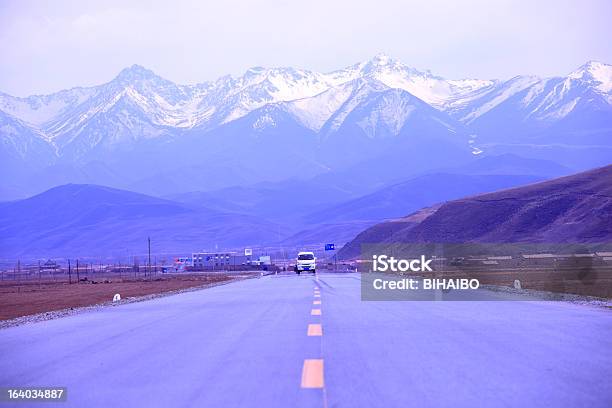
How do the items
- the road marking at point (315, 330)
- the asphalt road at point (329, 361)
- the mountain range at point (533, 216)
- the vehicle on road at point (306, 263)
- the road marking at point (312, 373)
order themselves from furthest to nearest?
the mountain range at point (533, 216) < the vehicle on road at point (306, 263) < the road marking at point (315, 330) < the road marking at point (312, 373) < the asphalt road at point (329, 361)

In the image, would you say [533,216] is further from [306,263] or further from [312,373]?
[312,373]

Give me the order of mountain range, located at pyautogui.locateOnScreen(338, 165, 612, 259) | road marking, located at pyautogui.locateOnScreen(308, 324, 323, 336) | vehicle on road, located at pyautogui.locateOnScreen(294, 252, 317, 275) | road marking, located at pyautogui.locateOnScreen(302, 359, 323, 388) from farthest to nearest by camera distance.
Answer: mountain range, located at pyautogui.locateOnScreen(338, 165, 612, 259), vehicle on road, located at pyautogui.locateOnScreen(294, 252, 317, 275), road marking, located at pyautogui.locateOnScreen(308, 324, 323, 336), road marking, located at pyautogui.locateOnScreen(302, 359, 323, 388)

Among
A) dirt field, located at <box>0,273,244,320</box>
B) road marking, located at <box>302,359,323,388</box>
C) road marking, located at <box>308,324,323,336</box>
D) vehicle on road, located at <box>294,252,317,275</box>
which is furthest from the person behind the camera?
vehicle on road, located at <box>294,252,317,275</box>

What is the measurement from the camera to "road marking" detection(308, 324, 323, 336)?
54.5 ft

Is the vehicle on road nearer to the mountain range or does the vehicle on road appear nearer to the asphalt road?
the mountain range

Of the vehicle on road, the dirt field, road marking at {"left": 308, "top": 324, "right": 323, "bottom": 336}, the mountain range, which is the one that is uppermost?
the mountain range

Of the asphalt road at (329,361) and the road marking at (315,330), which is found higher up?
the road marking at (315,330)

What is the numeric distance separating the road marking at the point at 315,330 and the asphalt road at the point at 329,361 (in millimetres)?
18

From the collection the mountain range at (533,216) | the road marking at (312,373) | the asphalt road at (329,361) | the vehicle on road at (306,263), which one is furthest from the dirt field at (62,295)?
the mountain range at (533,216)

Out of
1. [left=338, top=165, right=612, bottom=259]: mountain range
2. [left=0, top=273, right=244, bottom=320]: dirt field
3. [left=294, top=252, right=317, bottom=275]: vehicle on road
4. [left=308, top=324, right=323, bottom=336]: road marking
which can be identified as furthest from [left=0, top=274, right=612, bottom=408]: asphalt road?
[left=338, top=165, right=612, bottom=259]: mountain range

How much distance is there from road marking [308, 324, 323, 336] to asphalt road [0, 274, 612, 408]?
2 cm

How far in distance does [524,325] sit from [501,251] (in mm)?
107524

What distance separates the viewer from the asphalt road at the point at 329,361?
32.7 feet

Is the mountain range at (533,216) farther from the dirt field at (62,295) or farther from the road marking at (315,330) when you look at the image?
the road marking at (315,330)
